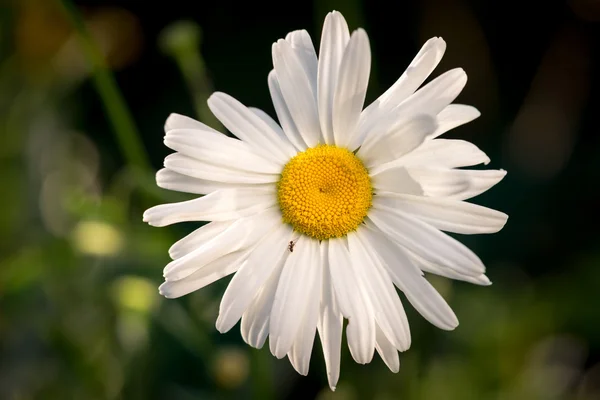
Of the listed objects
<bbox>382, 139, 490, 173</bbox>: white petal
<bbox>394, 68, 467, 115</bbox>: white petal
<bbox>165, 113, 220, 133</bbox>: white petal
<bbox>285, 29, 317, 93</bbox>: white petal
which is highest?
<bbox>285, 29, 317, 93</bbox>: white petal

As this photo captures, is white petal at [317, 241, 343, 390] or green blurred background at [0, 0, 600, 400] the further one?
green blurred background at [0, 0, 600, 400]

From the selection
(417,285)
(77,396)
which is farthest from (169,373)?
(417,285)

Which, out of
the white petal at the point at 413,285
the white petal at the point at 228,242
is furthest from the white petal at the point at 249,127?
the white petal at the point at 413,285

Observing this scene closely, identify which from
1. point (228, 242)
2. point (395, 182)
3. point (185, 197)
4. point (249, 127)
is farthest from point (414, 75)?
point (185, 197)

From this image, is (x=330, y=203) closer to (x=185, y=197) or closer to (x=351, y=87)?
(x=351, y=87)

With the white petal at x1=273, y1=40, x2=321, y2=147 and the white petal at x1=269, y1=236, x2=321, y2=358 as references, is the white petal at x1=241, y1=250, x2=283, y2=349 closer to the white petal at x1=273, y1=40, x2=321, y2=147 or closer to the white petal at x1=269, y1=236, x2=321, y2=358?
the white petal at x1=269, y1=236, x2=321, y2=358

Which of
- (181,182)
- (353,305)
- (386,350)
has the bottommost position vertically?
(386,350)

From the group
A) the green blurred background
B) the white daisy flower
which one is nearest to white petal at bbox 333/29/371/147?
the white daisy flower
